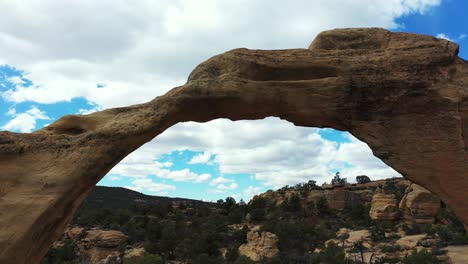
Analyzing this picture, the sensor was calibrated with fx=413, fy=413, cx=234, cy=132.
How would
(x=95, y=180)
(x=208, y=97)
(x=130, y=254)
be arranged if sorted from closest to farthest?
(x=95, y=180)
(x=208, y=97)
(x=130, y=254)

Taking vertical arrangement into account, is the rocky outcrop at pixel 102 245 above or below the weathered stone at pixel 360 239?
below

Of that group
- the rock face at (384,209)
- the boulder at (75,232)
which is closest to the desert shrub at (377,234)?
the rock face at (384,209)

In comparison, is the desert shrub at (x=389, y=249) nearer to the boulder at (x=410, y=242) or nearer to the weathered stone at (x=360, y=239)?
the boulder at (x=410, y=242)

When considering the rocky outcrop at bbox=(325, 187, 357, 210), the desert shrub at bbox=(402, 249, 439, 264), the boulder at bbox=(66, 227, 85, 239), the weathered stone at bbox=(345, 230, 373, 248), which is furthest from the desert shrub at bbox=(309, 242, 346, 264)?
the rocky outcrop at bbox=(325, 187, 357, 210)

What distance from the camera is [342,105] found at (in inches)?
305

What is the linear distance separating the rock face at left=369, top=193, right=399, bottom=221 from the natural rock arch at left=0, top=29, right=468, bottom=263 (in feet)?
105

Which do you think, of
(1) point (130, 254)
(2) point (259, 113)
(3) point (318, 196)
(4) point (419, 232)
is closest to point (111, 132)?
(2) point (259, 113)

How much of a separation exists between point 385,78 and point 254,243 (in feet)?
89.9

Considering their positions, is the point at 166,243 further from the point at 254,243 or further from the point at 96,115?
the point at 96,115

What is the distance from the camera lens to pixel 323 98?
25.3 feet

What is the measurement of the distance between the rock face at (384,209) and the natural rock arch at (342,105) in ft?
105

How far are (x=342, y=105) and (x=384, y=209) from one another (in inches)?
1311

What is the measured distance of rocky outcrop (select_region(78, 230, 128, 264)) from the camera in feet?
107

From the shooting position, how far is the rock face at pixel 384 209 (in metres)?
37.8
